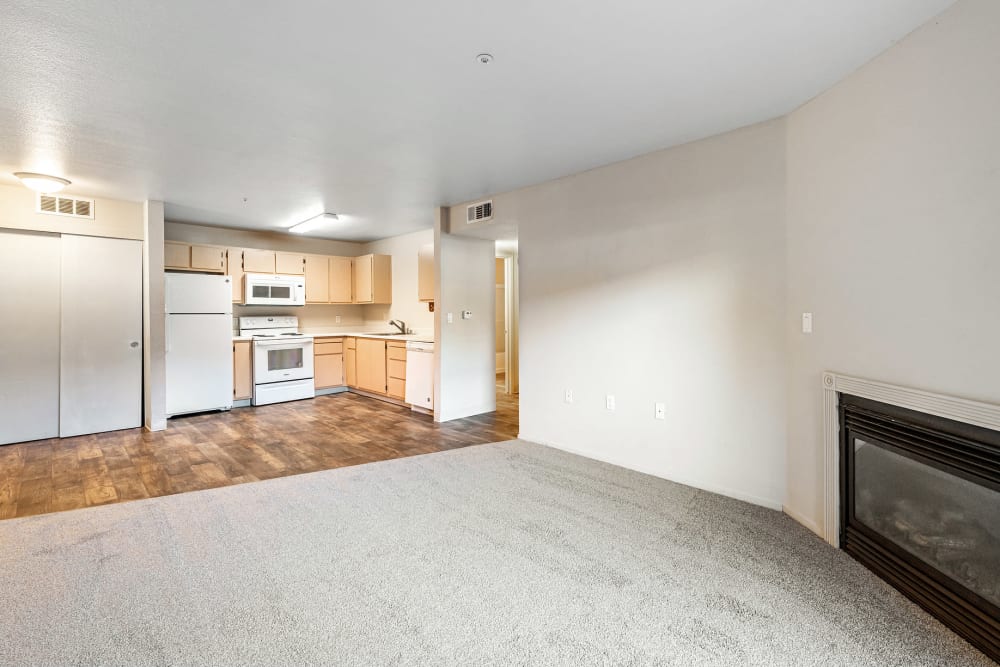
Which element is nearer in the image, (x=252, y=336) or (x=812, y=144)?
(x=812, y=144)

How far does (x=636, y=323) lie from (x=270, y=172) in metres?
3.26

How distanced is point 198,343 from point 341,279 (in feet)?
7.64

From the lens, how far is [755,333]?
10.0 ft

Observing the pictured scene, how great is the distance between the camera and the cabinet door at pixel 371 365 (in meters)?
6.63

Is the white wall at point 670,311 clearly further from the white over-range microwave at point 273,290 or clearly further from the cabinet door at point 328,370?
the white over-range microwave at point 273,290

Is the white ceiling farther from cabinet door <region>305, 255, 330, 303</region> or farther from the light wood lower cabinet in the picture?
the light wood lower cabinet

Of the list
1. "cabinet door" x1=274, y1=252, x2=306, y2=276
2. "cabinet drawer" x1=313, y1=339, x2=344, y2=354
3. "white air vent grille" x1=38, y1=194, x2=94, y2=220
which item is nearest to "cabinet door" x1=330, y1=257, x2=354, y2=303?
"cabinet door" x1=274, y1=252, x2=306, y2=276

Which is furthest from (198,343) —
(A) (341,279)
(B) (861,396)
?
(B) (861,396)

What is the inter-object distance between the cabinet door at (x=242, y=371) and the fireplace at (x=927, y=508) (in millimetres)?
6420

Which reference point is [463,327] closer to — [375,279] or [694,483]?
[375,279]

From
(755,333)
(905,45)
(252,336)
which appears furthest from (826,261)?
(252,336)

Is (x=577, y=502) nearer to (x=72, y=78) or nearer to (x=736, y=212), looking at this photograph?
(x=736, y=212)

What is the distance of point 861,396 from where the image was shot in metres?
2.34

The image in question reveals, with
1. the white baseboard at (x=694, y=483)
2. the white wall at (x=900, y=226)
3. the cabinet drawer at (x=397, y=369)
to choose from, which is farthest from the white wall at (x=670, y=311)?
the cabinet drawer at (x=397, y=369)
